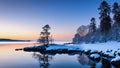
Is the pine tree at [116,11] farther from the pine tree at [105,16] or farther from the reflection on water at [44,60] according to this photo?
the reflection on water at [44,60]

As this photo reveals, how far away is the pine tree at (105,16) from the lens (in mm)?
77062

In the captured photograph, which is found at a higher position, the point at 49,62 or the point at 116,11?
the point at 116,11

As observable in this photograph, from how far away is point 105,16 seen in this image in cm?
7794

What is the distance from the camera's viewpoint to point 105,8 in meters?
78.2

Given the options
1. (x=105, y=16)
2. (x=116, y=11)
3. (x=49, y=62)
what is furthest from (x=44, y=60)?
(x=116, y=11)

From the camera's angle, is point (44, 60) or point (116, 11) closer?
point (44, 60)

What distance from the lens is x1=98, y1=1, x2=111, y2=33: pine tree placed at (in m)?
77.1

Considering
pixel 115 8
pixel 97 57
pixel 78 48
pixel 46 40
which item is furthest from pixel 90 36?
pixel 97 57

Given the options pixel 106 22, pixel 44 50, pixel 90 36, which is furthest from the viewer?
pixel 90 36

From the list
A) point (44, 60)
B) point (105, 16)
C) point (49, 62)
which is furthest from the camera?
point (105, 16)

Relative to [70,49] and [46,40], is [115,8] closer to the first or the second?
[70,49]

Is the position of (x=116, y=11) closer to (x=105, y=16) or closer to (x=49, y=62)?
(x=105, y=16)

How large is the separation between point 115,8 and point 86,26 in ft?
316

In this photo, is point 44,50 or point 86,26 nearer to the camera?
point 44,50
